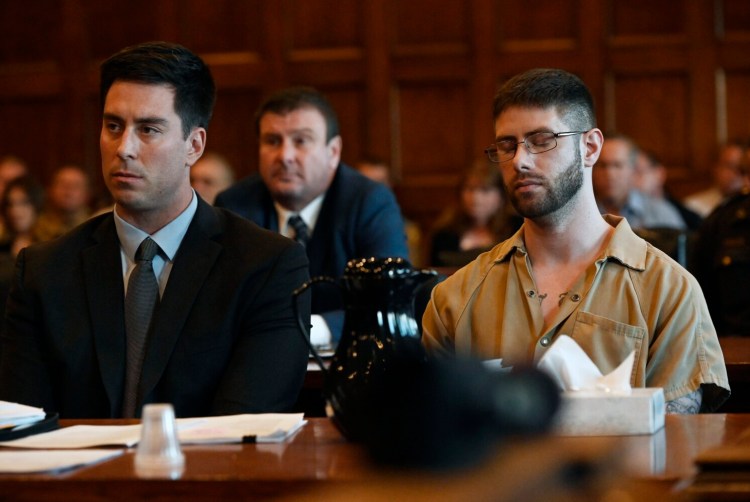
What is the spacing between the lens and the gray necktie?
8.01 feet

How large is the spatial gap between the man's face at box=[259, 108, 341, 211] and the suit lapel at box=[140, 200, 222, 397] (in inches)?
69.6

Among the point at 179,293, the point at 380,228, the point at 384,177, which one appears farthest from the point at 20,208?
the point at 179,293

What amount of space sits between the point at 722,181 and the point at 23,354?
538 cm

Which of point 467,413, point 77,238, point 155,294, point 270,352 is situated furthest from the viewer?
point 77,238

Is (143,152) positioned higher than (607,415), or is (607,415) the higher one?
(143,152)

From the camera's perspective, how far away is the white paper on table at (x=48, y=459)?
1569 millimetres

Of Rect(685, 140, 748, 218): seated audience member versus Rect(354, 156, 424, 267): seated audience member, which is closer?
Rect(685, 140, 748, 218): seated audience member

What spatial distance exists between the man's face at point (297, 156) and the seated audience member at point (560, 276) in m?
1.81

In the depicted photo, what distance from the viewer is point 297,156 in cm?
446

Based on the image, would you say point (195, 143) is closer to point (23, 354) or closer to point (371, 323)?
point (23, 354)

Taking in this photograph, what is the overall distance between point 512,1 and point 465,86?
2.08 ft

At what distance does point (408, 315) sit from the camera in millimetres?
1753

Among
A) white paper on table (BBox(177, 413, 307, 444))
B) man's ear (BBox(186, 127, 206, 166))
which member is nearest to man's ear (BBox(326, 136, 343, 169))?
man's ear (BBox(186, 127, 206, 166))

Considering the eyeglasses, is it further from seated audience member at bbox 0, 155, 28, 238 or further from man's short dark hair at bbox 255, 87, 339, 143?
seated audience member at bbox 0, 155, 28, 238
